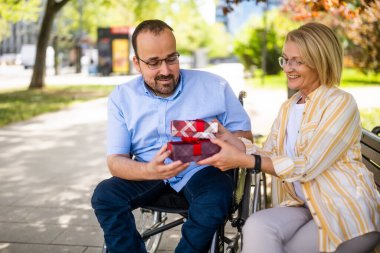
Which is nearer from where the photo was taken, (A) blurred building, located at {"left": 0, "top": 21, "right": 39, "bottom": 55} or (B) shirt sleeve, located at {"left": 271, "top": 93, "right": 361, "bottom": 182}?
(B) shirt sleeve, located at {"left": 271, "top": 93, "right": 361, "bottom": 182}

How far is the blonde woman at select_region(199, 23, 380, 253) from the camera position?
2.35 meters

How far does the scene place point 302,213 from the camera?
2572mm

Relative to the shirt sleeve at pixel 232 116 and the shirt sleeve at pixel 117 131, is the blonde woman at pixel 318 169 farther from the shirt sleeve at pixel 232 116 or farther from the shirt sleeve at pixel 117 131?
the shirt sleeve at pixel 117 131

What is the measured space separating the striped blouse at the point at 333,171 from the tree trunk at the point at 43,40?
1811 centimetres

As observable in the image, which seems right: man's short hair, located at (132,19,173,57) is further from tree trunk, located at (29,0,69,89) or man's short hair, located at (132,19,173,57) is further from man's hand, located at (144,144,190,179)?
tree trunk, located at (29,0,69,89)

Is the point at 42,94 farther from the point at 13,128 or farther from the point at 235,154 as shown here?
the point at 235,154

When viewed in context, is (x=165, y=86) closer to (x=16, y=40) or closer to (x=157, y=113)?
(x=157, y=113)

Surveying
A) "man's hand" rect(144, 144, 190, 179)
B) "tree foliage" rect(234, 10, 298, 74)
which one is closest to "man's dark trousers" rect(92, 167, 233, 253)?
"man's hand" rect(144, 144, 190, 179)

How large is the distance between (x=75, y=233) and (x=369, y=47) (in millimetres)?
18197

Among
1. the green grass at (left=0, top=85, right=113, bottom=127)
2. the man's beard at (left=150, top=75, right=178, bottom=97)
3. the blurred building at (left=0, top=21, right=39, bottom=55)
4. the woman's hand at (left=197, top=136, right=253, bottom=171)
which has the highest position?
the man's beard at (left=150, top=75, right=178, bottom=97)

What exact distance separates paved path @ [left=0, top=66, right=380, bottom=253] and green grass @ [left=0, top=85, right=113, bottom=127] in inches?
26.6

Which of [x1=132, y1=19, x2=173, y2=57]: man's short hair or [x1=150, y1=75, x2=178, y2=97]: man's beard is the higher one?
[x1=132, y1=19, x2=173, y2=57]: man's short hair

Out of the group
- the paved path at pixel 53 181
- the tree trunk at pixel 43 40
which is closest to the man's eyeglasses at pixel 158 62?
the paved path at pixel 53 181

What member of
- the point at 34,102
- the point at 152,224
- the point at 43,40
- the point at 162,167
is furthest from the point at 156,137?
the point at 43,40
